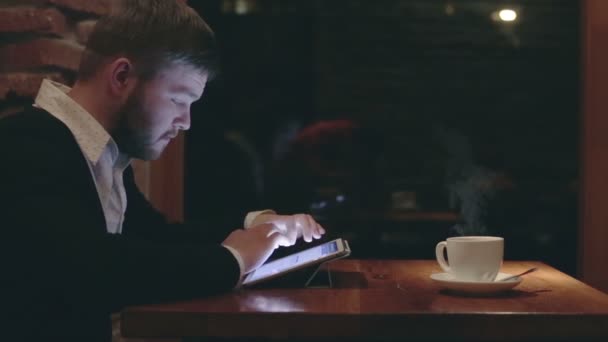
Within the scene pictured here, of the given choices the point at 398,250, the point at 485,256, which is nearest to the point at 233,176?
the point at 398,250

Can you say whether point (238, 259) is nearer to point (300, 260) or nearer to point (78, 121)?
point (300, 260)

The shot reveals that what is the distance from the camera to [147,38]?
58.0 inches

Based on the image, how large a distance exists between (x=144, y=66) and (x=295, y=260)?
485mm

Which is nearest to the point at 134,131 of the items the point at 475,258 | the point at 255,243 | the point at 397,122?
the point at 255,243

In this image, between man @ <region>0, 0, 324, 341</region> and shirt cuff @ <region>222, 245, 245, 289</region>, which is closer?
man @ <region>0, 0, 324, 341</region>

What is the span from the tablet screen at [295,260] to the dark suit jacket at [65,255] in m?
0.11

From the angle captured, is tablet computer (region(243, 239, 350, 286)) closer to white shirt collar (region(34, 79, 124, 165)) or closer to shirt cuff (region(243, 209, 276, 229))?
shirt cuff (region(243, 209, 276, 229))

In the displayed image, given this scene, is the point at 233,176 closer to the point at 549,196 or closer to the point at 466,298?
the point at 549,196

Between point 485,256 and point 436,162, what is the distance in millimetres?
3025

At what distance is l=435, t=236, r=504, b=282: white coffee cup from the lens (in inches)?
56.4

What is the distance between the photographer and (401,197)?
3.67 metres

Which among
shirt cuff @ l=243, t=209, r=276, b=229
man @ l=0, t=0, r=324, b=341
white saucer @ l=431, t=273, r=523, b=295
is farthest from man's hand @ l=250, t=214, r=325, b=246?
white saucer @ l=431, t=273, r=523, b=295

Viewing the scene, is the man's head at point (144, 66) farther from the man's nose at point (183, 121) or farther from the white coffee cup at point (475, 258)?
the white coffee cup at point (475, 258)

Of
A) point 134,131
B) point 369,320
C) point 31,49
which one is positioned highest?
point 31,49
